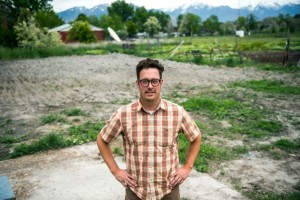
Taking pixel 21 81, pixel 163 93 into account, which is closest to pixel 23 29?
pixel 21 81

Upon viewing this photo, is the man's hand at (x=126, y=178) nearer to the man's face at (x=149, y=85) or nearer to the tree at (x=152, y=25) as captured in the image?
the man's face at (x=149, y=85)

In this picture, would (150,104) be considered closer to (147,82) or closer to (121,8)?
(147,82)

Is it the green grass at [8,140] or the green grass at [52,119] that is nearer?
the green grass at [8,140]

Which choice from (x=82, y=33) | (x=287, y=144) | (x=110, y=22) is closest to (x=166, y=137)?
(x=287, y=144)

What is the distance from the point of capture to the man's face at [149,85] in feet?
7.03

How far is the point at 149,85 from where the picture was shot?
2.15m

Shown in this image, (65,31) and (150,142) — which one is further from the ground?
(65,31)

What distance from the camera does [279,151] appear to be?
5258 millimetres

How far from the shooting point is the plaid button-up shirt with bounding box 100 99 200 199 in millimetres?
2129

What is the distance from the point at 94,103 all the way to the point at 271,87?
270 inches

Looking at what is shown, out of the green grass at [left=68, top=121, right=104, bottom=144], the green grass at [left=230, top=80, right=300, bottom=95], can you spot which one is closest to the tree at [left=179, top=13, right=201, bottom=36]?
the green grass at [left=230, top=80, right=300, bottom=95]

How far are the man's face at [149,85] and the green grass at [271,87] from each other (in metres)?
8.96

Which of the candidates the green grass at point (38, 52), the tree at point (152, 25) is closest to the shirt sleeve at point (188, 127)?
the green grass at point (38, 52)

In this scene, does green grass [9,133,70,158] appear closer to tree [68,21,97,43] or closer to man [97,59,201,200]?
man [97,59,201,200]
